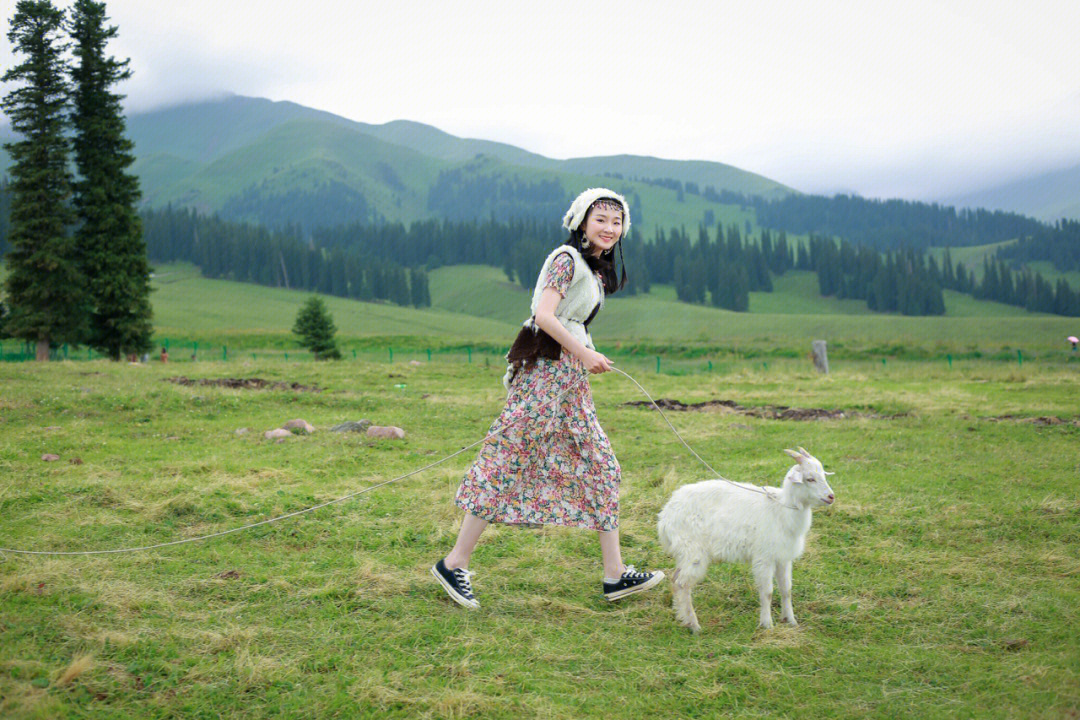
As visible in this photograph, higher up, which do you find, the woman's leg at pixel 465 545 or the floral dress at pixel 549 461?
the floral dress at pixel 549 461

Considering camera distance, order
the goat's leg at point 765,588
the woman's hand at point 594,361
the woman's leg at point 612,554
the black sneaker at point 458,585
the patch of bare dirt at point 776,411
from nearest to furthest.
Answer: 1. the woman's hand at point 594,361
2. the goat's leg at point 765,588
3. the black sneaker at point 458,585
4. the woman's leg at point 612,554
5. the patch of bare dirt at point 776,411

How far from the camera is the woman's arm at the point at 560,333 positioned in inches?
186

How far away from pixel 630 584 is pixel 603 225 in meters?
2.55

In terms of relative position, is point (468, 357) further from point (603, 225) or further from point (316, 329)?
point (603, 225)

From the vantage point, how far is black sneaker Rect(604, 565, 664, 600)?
521 cm

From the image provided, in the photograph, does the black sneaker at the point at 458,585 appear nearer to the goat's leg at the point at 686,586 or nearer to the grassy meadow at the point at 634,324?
the goat's leg at the point at 686,586

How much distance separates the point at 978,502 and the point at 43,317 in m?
36.4

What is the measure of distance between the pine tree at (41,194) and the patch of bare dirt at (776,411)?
2835 centimetres

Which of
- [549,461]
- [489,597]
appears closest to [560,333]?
[549,461]

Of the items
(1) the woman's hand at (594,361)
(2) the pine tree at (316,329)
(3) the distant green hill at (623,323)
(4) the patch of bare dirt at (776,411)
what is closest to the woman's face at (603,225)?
(1) the woman's hand at (594,361)

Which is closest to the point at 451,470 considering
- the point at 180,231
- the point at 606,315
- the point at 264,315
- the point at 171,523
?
the point at 171,523

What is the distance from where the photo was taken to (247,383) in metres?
19.8

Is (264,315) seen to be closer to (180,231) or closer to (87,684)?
(180,231)

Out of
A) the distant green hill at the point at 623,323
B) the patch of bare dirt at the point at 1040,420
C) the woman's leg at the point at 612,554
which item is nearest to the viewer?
the woman's leg at the point at 612,554
